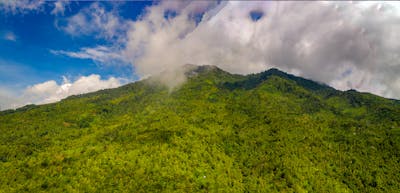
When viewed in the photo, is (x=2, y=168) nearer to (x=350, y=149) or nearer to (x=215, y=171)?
(x=215, y=171)

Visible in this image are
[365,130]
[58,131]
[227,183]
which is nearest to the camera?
[227,183]

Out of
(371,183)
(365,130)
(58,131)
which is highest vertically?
(58,131)

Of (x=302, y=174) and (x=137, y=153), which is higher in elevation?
(x=137, y=153)

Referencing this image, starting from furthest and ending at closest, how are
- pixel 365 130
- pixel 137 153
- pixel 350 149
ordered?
pixel 365 130, pixel 350 149, pixel 137 153

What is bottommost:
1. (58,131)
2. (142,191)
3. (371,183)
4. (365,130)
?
(371,183)

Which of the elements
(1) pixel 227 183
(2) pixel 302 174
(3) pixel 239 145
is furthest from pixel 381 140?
(1) pixel 227 183

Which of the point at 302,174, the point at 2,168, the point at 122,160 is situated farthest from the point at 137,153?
the point at 302,174

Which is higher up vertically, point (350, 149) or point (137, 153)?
point (137, 153)

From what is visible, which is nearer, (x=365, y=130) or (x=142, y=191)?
(x=142, y=191)

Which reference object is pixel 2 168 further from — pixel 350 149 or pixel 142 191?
pixel 350 149
